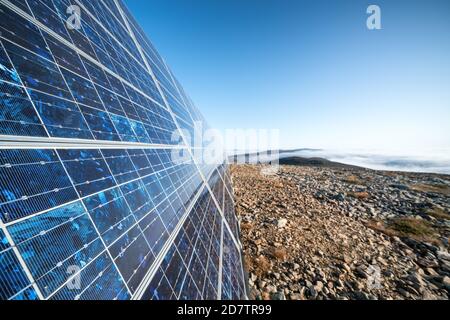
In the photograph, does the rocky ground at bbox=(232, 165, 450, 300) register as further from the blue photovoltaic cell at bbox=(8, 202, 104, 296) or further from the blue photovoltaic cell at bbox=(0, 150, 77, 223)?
the blue photovoltaic cell at bbox=(0, 150, 77, 223)

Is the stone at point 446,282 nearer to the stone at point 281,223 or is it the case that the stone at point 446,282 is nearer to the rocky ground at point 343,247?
the rocky ground at point 343,247

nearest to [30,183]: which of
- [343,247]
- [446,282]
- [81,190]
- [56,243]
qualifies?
[81,190]

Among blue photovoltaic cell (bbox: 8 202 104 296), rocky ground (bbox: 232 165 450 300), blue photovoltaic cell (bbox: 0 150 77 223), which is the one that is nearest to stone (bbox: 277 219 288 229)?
rocky ground (bbox: 232 165 450 300)

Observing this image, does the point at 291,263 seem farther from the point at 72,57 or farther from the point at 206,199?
the point at 72,57

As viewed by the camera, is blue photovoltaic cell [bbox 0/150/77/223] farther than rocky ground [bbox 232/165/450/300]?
No

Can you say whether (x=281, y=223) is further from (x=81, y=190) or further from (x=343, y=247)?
(x=81, y=190)

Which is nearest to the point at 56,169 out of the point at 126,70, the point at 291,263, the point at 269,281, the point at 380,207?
the point at 126,70
